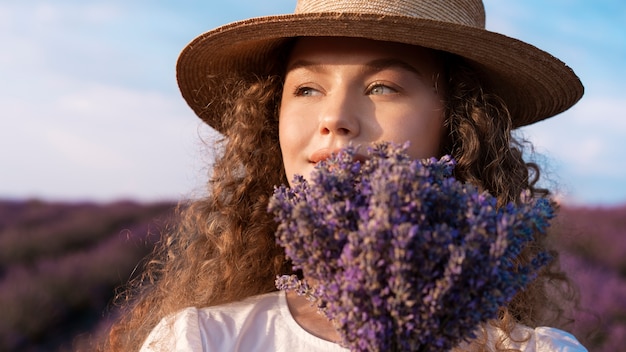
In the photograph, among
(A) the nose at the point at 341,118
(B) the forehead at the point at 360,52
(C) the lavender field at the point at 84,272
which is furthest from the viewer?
(C) the lavender field at the point at 84,272

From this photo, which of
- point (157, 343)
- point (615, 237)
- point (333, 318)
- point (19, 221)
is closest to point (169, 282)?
point (157, 343)

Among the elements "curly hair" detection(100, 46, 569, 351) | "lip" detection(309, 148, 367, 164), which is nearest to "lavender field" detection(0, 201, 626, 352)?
"curly hair" detection(100, 46, 569, 351)

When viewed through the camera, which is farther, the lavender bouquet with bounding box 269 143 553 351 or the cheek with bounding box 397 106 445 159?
the cheek with bounding box 397 106 445 159

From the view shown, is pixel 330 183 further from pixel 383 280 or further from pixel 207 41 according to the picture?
pixel 207 41

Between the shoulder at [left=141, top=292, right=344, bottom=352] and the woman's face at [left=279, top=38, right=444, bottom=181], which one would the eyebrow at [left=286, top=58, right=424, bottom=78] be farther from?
the shoulder at [left=141, top=292, right=344, bottom=352]

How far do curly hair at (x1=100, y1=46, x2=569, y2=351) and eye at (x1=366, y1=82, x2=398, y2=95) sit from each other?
30 centimetres

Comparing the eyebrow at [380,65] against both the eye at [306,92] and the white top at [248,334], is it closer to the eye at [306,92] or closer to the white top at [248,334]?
the eye at [306,92]

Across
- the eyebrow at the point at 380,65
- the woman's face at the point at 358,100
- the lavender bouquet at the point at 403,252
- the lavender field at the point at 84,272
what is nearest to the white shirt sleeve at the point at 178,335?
the woman's face at the point at 358,100

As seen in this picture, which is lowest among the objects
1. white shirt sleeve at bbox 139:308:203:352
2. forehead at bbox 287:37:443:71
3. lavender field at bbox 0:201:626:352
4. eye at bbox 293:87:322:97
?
lavender field at bbox 0:201:626:352

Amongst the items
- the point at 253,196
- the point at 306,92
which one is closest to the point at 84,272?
the point at 253,196

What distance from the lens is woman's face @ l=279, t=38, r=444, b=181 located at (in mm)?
2381

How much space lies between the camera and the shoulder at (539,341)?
261cm

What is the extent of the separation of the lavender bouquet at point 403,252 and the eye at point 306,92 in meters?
1.01

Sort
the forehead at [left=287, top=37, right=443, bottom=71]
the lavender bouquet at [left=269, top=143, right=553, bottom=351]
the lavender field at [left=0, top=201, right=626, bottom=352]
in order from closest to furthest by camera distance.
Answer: the lavender bouquet at [left=269, top=143, right=553, bottom=351], the forehead at [left=287, top=37, right=443, bottom=71], the lavender field at [left=0, top=201, right=626, bottom=352]
